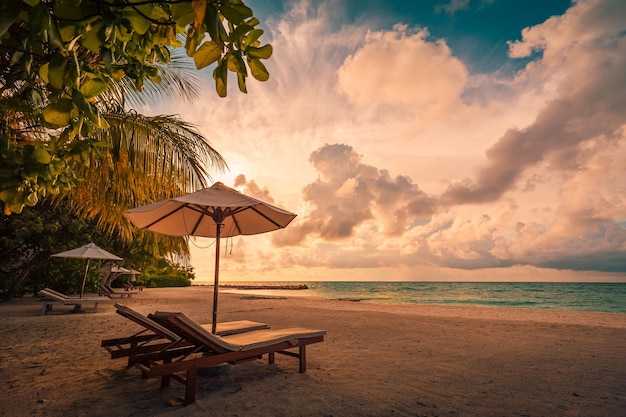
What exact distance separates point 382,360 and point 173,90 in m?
6.31

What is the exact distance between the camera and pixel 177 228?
5.54 m

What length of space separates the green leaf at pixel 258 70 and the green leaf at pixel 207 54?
4.2 inches

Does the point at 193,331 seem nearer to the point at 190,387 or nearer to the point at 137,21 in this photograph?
the point at 190,387

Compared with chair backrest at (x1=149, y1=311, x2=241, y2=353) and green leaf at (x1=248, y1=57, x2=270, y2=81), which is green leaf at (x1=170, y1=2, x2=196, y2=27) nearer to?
green leaf at (x1=248, y1=57, x2=270, y2=81)

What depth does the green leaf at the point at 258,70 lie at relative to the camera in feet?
3.45

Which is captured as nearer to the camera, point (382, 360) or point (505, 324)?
point (382, 360)

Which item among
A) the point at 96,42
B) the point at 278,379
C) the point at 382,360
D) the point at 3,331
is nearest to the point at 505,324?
the point at 382,360

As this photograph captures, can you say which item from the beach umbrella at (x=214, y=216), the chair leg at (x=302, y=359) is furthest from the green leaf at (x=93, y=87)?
the chair leg at (x=302, y=359)

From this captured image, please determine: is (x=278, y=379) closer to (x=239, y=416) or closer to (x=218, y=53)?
(x=239, y=416)

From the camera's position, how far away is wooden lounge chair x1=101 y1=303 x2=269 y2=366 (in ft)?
10.9

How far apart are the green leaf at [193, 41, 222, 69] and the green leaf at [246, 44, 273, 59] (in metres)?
0.10

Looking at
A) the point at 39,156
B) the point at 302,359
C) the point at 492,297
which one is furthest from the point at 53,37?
the point at 492,297

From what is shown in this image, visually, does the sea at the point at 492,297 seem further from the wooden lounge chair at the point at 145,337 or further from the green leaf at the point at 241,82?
the green leaf at the point at 241,82

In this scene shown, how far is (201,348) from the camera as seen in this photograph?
10.9 feet
